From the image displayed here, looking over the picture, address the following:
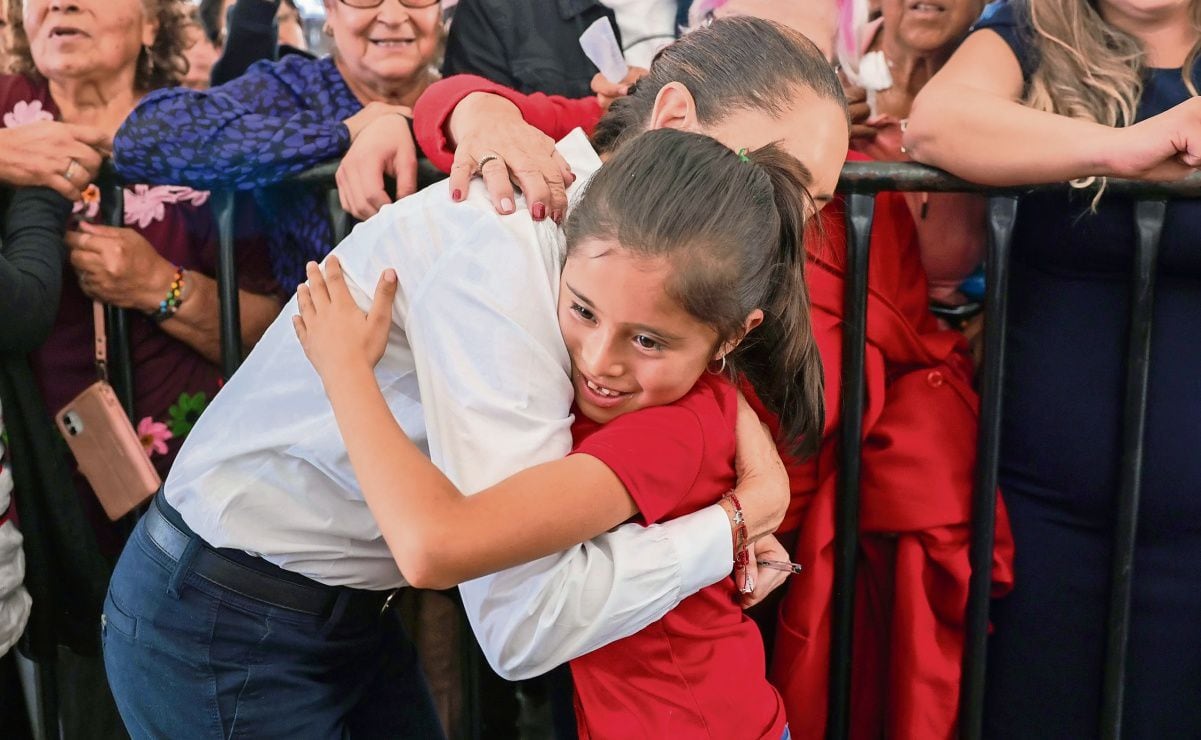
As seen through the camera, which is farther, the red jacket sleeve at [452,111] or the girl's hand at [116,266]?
the girl's hand at [116,266]

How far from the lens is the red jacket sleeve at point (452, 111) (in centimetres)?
179

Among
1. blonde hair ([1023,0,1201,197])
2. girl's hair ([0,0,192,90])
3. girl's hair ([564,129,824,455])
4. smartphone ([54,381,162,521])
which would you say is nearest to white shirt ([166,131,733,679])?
girl's hair ([564,129,824,455])

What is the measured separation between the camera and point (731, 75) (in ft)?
4.81

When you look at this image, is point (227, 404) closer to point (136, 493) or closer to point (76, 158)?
point (136, 493)

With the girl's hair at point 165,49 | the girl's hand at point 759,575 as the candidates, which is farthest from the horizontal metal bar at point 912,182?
the girl's hair at point 165,49

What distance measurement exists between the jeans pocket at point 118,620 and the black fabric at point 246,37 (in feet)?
4.62

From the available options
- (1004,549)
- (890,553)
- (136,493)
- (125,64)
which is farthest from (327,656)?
(125,64)

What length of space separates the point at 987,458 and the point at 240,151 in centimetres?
125

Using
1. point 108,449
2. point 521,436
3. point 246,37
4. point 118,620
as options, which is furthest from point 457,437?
point 246,37

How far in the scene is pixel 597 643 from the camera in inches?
53.2

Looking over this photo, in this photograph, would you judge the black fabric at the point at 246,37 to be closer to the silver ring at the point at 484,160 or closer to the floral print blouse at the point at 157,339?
the floral print blouse at the point at 157,339

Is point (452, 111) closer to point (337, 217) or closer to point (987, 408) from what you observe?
point (337, 217)

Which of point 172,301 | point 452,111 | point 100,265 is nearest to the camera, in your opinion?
point 452,111

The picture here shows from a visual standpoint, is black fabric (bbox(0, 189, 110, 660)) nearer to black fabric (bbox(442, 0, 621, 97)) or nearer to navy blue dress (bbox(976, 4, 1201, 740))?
black fabric (bbox(442, 0, 621, 97))
